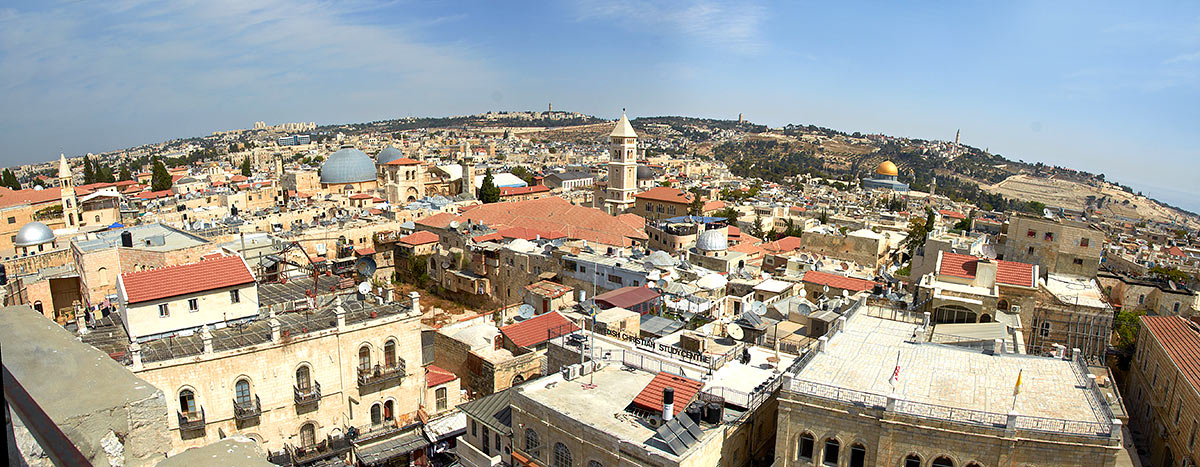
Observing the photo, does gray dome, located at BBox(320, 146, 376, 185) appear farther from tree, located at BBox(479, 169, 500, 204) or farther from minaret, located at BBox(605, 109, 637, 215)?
minaret, located at BBox(605, 109, 637, 215)

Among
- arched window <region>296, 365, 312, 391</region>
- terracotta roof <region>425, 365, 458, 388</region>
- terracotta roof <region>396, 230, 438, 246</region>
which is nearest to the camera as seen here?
arched window <region>296, 365, 312, 391</region>

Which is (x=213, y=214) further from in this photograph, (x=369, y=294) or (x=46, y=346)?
(x=46, y=346)

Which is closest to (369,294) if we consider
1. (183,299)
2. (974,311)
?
(183,299)

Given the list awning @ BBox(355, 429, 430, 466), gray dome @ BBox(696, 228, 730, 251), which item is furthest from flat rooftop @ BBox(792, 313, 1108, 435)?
gray dome @ BBox(696, 228, 730, 251)

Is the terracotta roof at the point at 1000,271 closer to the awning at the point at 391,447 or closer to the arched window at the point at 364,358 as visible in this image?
the awning at the point at 391,447

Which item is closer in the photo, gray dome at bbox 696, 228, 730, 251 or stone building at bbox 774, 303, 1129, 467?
stone building at bbox 774, 303, 1129, 467

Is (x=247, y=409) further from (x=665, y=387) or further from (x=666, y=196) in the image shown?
(x=666, y=196)

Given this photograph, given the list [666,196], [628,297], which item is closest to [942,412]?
[628,297]

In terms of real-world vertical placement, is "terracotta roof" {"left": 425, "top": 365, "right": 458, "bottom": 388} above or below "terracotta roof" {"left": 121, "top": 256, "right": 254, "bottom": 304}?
below
